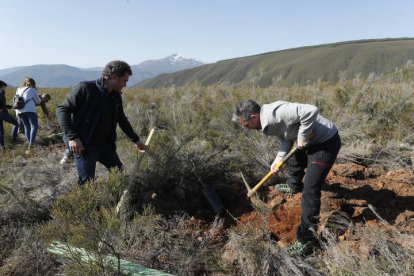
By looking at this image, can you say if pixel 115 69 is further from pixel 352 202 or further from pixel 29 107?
pixel 29 107

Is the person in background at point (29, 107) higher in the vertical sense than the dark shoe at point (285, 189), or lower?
higher

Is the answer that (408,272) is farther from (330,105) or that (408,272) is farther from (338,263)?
(330,105)

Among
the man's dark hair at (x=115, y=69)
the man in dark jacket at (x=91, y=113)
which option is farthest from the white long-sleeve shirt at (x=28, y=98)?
the man's dark hair at (x=115, y=69)

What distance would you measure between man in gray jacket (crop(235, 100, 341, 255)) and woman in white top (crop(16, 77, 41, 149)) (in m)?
5.15

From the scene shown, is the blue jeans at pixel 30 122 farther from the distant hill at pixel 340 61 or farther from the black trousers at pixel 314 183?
the distant hill at pixel 340 61

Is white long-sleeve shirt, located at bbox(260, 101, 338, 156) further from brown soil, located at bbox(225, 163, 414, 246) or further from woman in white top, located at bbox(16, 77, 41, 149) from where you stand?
woman in white top, located at bbox(16, 77, 41, 149)

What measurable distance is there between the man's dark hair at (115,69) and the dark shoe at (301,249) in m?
2.37

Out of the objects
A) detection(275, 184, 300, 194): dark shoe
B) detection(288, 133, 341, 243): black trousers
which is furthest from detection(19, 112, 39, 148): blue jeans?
detection(288, 133, 341, 243): black trousers

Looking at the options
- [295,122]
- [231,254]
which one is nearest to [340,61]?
[295,122]

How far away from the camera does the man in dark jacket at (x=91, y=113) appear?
2.35 m

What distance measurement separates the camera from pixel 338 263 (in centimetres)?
184

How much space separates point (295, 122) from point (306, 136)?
0.17m

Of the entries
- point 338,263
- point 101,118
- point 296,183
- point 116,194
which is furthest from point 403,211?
point 101,118

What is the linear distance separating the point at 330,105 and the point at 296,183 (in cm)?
360
